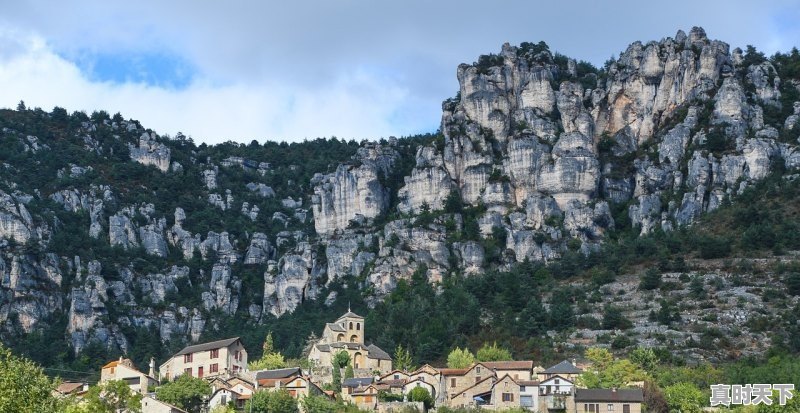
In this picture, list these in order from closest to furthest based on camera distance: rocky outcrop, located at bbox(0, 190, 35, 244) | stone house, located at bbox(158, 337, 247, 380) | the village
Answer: the village < stone house, located at bbox(158, 337, 247, 380) < rocky outcrop, located at bbox(0, 190, 35, 244)

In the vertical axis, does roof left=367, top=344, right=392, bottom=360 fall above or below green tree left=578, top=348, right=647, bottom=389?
above

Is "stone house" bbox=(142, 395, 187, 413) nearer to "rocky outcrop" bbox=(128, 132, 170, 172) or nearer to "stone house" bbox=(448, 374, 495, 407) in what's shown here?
"stone house" bbox=(448, 374, 495, 407)

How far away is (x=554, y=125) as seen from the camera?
15550 centimetres

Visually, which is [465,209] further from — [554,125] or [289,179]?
[289,179]

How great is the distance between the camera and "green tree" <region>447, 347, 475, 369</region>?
108m

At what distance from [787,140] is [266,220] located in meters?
61.4

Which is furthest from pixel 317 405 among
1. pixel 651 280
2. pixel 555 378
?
pixel 651 280

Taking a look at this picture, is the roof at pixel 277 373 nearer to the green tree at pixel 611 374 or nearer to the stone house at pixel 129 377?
the stone house at pixel 129 377

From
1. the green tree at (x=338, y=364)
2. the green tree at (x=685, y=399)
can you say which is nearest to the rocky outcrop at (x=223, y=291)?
the green tree at (x=338, y=364)

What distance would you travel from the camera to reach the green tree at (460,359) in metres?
108

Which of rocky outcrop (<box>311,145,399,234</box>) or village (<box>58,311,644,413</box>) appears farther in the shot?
rocky outcrop (<box>311,145,399,234</box>)

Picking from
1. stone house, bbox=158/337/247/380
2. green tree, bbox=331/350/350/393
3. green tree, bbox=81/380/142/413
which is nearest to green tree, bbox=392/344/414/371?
green tree, bbox=331/350/350/393

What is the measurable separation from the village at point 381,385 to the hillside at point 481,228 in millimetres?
17250

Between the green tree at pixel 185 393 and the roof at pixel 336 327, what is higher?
the roof at pixel 336 327
